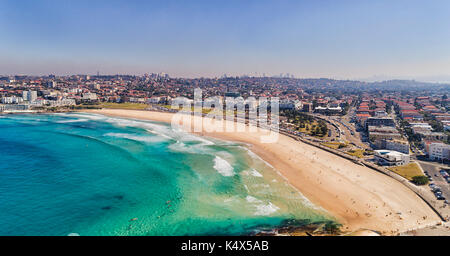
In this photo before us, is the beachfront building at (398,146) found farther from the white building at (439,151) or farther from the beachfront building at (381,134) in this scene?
the white building at (439,151)

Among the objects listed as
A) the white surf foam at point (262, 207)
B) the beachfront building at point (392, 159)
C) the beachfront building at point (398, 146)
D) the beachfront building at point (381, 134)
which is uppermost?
the beachfront building at point (381, 134)

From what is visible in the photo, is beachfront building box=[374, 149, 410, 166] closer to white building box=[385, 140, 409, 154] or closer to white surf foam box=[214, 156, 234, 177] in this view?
white building box=[385, 140, 409, 154]

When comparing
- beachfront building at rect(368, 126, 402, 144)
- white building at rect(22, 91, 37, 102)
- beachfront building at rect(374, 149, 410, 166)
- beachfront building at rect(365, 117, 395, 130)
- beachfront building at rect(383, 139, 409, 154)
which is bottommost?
beachfront building at rect(374, 149, 410, 166)

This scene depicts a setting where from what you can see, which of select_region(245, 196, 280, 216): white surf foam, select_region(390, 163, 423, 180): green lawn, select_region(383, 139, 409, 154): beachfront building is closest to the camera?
select_region(245, 196, 280, 216): white surf foam

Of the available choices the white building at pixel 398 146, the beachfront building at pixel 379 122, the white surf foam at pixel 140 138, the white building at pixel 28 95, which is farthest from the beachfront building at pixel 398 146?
the white building at pixel 28 95

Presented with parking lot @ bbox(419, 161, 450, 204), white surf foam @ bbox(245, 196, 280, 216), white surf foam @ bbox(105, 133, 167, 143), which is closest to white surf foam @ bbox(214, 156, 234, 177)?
white surf foam @ bbox(245, 196, 280, 216)
